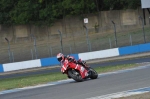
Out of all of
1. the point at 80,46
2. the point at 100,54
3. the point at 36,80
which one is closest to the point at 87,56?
the point at 100,54

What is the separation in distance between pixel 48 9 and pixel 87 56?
20.4 meters

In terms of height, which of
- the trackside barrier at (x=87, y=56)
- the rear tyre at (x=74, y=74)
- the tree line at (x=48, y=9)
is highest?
the tree line at (x=48, y=9)

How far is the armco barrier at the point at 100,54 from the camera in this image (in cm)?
3812

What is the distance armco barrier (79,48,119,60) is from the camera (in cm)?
3812

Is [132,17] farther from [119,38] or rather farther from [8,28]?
[8,28]

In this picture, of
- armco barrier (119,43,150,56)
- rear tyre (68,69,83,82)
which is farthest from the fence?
rear tyre (68,69,83,82)

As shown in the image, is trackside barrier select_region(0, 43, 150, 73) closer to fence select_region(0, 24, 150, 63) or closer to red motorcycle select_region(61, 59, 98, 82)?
fence select_region(0, 24, 150, 63)

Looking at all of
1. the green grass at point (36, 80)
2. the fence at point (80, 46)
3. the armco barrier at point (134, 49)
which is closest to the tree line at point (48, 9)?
the fence at point (80, 46)

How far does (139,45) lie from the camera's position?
3828 cm

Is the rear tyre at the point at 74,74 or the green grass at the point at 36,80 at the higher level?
the rear tyre at the point at 74,74

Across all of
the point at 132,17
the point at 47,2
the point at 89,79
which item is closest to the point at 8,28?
the point at 47,2

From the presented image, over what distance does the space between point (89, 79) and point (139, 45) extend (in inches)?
769

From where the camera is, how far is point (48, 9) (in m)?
57.8

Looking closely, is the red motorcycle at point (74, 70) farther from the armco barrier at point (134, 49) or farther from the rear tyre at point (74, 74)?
the armco barrier at point (134, 49)
